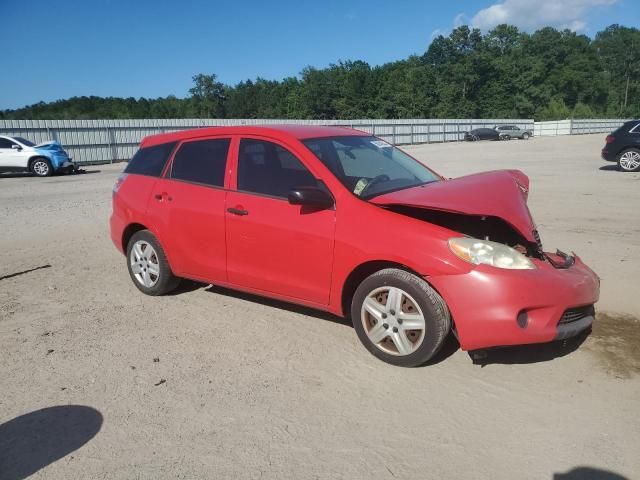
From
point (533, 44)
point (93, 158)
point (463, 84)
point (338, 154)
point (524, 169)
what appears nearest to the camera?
point (338, 154)

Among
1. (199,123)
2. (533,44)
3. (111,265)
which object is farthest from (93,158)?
(533,44)

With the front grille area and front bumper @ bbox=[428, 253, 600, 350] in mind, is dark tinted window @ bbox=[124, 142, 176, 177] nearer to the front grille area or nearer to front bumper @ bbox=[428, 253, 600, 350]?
front bumper @ bbox=[428, 253, 600, 350]

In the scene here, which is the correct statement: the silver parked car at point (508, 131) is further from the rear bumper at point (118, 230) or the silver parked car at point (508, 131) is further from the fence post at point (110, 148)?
the rear bumper at point (118, 230)

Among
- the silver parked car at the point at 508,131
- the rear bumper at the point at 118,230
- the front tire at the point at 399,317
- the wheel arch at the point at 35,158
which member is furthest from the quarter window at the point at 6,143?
the silver parked car at the point at 508,131

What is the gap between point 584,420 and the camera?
307 cm

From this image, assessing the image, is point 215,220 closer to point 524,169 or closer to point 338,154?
point 338,154

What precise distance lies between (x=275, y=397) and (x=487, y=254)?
5.41 feet

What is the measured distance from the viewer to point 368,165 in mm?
4555

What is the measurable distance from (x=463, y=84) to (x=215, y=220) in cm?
8501

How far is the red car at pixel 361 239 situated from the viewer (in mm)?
3439

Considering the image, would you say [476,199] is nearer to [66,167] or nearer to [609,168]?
[609,168]

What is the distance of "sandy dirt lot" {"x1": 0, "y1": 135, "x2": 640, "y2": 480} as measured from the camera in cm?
277

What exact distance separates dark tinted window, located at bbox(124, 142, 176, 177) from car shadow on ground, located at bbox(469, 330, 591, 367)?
3383 mm

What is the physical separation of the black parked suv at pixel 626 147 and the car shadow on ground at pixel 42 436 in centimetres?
1759
